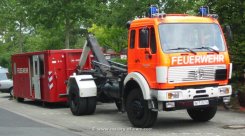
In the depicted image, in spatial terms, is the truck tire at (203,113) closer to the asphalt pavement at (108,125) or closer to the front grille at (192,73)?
the asphalt pavement at (108,125)

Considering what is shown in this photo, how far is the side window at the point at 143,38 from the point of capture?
12164mm

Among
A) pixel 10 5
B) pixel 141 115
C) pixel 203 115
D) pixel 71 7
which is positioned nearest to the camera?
pixel 141 115

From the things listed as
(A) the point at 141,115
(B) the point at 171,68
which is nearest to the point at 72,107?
(A) the point at 141,115

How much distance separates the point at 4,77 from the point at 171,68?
1950 centimetres

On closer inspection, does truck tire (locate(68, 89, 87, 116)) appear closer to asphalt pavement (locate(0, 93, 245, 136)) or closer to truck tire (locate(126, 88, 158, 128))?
asphalt pavement (locate(0, 93, 245, 136))

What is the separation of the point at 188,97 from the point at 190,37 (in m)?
1.47

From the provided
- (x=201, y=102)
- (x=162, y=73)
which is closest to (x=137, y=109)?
(x=162, y=73)

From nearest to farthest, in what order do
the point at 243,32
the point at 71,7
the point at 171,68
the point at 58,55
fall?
the point at 171,68, the point at 243,32, the point at 58,55, the point at 71,7

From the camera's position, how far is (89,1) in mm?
30219

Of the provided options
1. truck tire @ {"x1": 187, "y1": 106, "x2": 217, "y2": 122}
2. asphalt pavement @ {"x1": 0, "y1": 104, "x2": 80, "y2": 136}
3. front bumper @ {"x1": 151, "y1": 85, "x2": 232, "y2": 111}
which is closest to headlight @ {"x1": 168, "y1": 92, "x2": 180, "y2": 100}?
front bumper @ {"x1": 151, "y1": 85, "x2": 232, "y2": 111}

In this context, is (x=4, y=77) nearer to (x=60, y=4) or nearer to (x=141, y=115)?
(x=60, y=4)

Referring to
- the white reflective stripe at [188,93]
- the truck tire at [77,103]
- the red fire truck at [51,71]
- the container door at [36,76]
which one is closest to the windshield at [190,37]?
the white reflective stripe at [188,93]

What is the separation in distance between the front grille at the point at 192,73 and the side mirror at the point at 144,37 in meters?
0.97

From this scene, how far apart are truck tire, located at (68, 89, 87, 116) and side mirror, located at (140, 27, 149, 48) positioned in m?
4.27
